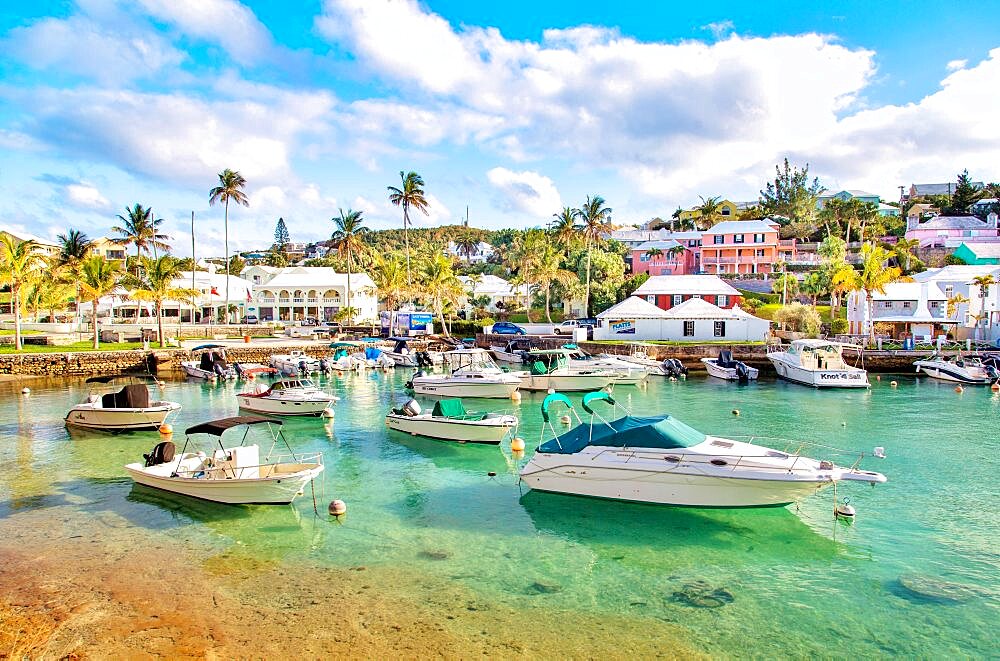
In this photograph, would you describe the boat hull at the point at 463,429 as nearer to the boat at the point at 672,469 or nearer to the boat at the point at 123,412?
the boat at the point at 672,469

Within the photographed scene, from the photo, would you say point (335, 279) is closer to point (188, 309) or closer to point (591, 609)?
point (188, 309)

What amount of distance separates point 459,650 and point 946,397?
3973cm

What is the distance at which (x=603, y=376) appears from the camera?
39969 millimetres

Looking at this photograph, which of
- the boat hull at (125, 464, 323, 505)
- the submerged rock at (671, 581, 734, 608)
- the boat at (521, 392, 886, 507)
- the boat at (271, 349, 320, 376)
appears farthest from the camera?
the boat at (271, 349, 320, 376)

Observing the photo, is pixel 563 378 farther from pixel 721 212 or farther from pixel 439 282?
pixel 721 212

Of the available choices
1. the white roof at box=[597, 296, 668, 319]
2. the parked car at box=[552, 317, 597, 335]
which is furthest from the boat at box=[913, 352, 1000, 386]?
the parked car at box=[552, 317, 597, 335]

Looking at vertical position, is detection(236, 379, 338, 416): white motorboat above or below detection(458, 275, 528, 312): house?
below

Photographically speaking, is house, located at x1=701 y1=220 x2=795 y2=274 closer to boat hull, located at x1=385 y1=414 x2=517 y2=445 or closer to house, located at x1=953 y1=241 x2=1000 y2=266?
house, located at x1=953 y1=241 x2=1000 y2=266

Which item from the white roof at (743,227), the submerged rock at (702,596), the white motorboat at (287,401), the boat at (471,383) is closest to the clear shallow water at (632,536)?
the submerged rock at (702,596)

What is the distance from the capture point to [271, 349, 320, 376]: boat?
48.5 m

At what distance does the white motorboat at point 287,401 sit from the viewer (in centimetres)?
3050

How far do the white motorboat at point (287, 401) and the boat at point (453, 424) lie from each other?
616 cm

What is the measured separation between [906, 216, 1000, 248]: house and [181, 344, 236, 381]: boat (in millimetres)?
101973

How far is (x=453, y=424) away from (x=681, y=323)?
41.0m
